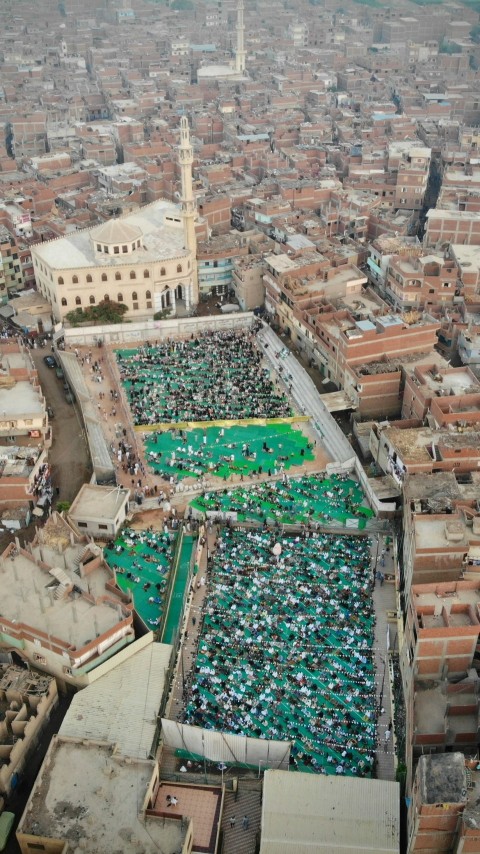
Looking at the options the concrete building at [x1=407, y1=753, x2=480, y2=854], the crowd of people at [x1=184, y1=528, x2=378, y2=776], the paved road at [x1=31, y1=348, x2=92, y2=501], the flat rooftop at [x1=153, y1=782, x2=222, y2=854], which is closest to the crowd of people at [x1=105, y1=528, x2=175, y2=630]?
the crowd of people at [x1=184, y1=528, x2=378, y2=776]

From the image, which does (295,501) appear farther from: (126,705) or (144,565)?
(126,705)

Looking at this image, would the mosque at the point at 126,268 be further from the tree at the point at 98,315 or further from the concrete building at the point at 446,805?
the concrete building at the point at 446,805

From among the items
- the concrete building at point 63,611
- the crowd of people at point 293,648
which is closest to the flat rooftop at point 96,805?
the concrete building at point 63,611

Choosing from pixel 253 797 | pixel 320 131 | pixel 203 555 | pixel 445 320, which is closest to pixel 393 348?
pixel 445 320

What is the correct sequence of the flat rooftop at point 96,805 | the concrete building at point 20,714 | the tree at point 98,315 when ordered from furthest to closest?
the tree at point 98,315
the concrete building at point 20,714
the flat rooftop at point 96,805

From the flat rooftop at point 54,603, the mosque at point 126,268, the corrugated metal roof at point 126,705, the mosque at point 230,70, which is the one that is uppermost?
the mosque at point 230,70

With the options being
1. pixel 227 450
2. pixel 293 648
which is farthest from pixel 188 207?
pixel 293 648
